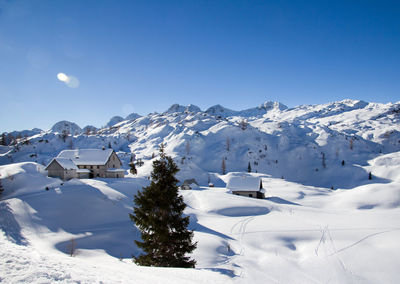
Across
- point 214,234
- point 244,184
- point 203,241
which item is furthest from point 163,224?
point 244,184

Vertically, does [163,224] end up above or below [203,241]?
above

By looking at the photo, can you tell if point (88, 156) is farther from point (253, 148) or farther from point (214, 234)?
point (253, 148)

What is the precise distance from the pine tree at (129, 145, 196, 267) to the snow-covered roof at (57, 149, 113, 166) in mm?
42533

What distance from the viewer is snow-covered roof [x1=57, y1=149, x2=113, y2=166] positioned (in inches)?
2063

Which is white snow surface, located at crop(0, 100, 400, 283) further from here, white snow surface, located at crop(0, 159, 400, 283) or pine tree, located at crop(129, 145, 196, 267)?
pine tree, located at crop(129, 145, 196, 267)

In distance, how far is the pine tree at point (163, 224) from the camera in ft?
45.2

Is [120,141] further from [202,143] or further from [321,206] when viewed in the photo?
[321,206]

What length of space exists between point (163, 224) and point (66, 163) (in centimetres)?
4550

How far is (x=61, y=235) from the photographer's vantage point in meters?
21.0

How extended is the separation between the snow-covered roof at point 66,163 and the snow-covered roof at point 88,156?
1924 mm

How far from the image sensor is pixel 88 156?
53719 mm

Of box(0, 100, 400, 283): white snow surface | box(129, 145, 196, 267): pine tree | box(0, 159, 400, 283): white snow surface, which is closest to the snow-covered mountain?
box(0, 100, 400, 283): white snow surface

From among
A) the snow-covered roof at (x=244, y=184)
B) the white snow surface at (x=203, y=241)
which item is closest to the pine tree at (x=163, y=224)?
the white snow surface at (x=203, y=241)

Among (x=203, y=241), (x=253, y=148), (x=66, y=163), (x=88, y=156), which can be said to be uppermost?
(x=253, y=148)
